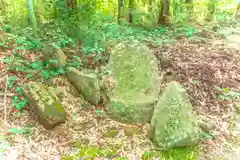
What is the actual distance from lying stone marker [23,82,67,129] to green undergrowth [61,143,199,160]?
0.49 meters

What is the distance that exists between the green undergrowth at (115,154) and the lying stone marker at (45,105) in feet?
1.60

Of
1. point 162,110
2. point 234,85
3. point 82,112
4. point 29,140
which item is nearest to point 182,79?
point 234,85

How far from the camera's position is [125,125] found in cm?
354

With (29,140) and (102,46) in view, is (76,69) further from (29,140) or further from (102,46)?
(29,140)

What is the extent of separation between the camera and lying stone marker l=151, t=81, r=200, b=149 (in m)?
3.01

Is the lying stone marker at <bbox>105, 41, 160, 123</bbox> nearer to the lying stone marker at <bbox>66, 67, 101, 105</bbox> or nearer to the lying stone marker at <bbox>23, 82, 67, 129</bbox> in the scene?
the lying stone marker at <bbox>66, 67, 101, 105</bbox>

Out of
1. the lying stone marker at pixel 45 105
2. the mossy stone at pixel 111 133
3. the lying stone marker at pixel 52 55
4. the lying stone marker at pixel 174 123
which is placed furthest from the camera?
the lying stone marker at pixel 52 55

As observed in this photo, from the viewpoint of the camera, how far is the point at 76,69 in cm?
401

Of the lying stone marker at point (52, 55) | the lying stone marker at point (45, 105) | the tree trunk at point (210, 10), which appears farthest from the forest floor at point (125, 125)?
the tree trunk at point (210, 10)

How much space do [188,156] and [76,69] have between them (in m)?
2.36

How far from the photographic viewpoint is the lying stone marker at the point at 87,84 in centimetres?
377

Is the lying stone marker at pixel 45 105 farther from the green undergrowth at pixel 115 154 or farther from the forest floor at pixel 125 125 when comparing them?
the green undergrowth at pixel 115 154

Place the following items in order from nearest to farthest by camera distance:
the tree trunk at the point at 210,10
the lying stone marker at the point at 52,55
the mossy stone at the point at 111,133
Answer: the mossy stone at the point at 111,133 < the lying stone marker at the point at 52,55 < the tree trunk at the point at 210,10

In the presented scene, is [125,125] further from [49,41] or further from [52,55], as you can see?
[49,41]
